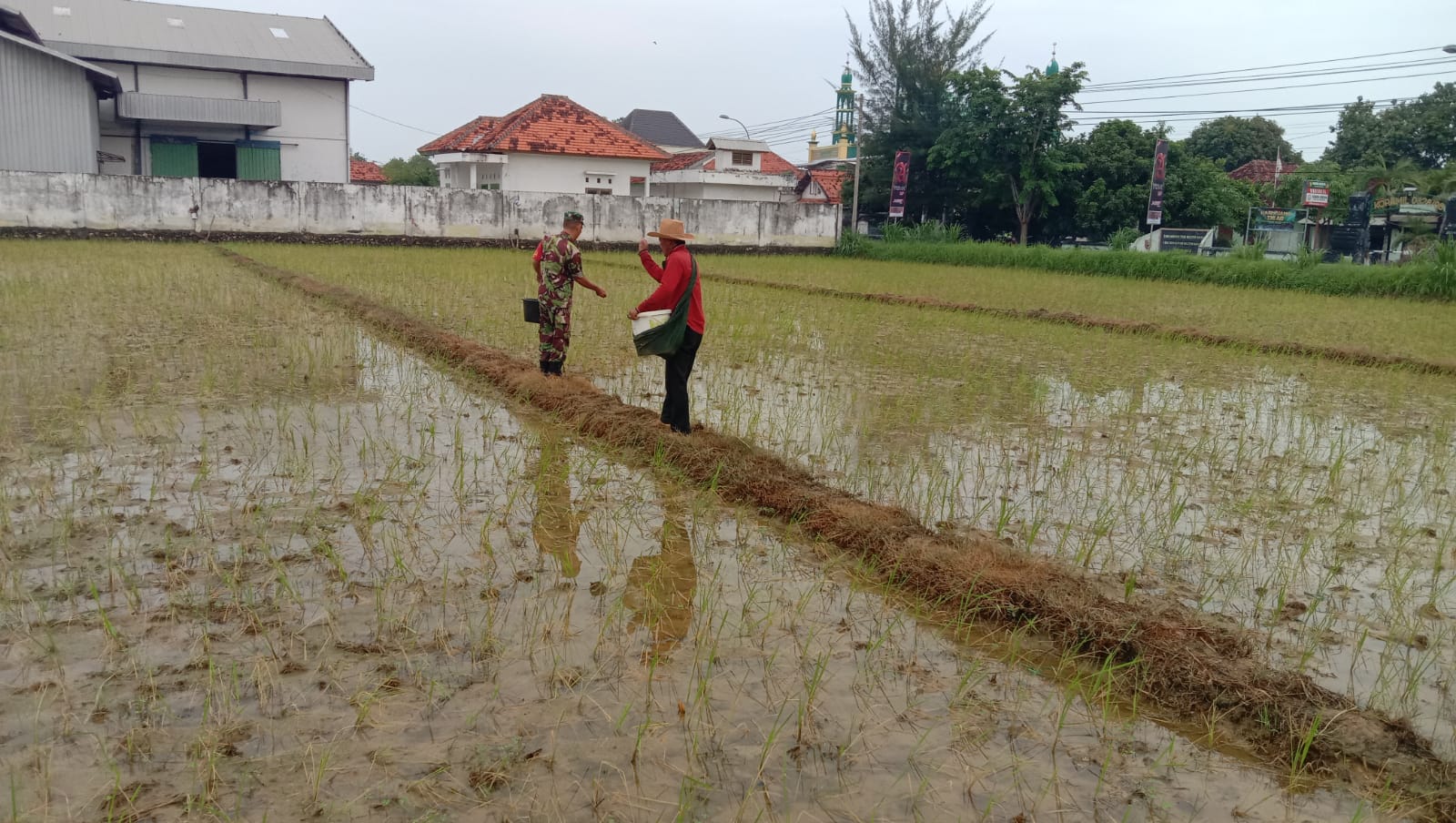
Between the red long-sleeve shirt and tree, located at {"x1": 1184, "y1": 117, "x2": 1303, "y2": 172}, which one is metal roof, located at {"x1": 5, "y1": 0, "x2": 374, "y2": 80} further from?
tree, located at {"x1": 1184, "y1": 117, "x2": 1303, "y2": 172}

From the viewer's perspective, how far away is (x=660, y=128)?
51.6m

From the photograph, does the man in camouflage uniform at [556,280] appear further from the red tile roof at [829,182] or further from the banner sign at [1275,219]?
the red tile roof at [829,182]

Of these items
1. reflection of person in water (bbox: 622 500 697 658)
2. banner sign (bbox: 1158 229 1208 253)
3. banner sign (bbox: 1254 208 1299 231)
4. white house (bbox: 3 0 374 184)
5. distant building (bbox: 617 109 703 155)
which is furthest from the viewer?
distant building (bbox: 617 109 703 155)

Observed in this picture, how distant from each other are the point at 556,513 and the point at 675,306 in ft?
5.15

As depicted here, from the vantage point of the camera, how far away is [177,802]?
2248 millimetres

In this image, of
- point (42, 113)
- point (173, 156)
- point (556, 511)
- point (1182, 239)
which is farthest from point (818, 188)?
point (556, 511)

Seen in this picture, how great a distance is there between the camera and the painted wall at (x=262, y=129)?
80.1 feet

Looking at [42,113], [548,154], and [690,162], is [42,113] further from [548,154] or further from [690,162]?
[690,162]

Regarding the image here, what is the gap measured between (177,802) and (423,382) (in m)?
5.14

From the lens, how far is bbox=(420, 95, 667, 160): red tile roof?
28531mm

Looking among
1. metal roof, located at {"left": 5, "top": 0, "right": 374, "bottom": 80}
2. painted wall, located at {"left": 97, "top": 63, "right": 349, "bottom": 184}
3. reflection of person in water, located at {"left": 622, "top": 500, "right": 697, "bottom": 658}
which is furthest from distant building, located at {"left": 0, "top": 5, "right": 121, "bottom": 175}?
reflection of person in water, located at {"left": 622, "top": 500, "right": 697, "bottom": 658}

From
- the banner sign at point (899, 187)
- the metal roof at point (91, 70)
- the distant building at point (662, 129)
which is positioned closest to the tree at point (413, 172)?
the distant building at point (662, 129)

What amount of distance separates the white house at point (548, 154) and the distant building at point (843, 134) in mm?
8883

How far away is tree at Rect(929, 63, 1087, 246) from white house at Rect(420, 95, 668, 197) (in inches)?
355
